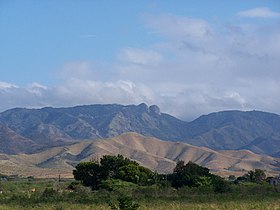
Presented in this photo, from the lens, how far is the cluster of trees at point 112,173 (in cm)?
7294

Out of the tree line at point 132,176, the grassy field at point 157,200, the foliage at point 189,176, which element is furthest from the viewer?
the tree line at point 132,176

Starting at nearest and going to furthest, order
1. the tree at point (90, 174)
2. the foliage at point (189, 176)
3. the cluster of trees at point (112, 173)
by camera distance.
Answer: the foliage at point (189, 176)
the cluster of trees at point (112, 173)
the tree at point (90, 174)

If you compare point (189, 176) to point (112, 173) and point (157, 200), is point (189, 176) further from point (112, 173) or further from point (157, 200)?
point (157, 200)

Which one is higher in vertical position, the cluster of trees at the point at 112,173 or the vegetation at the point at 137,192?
the cluster of trees at the point at 112,173

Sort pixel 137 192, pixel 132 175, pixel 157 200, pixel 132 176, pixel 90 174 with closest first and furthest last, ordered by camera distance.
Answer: pixel 157 200 < pixel 137 192 < pixel 132 176 < pixel 132 175 < pixel 90 174

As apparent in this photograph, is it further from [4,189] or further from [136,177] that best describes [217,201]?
[4,189]

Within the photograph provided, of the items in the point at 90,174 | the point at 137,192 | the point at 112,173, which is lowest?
the point at 137,192

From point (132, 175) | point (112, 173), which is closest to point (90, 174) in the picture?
point (112, 173)

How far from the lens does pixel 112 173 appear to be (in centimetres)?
7675

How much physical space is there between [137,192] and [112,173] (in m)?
18.7

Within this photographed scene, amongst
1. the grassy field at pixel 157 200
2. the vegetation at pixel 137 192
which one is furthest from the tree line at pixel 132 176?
the grassy field at pixel 157 200

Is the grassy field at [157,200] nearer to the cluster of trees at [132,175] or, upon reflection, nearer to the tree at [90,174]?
the cluster of trees at [132,175]

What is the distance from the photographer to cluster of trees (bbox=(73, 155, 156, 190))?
239 feet

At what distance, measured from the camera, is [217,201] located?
164ft
